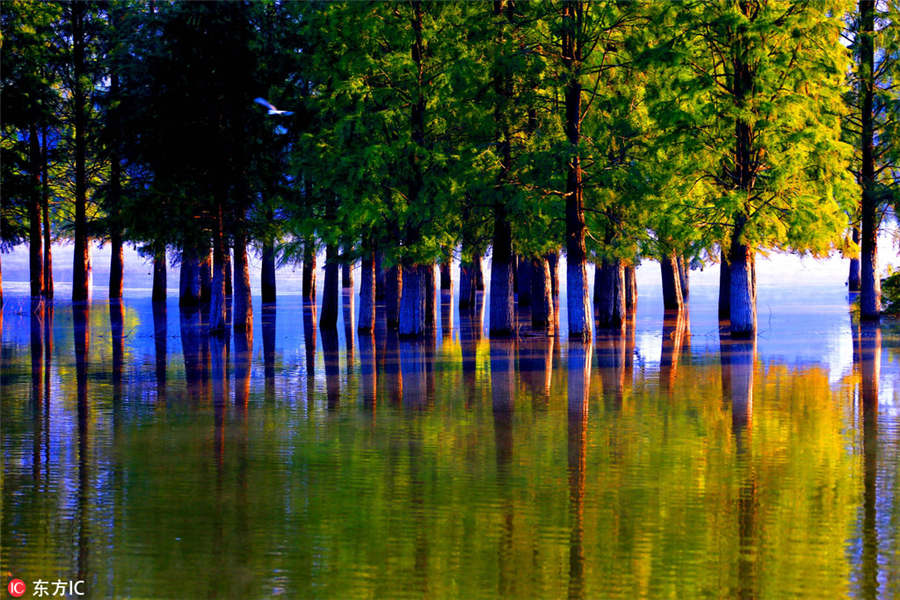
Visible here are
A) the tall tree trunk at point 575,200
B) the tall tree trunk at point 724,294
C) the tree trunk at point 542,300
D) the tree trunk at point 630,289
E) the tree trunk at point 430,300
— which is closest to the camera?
the tall tree trunk at point 575,200

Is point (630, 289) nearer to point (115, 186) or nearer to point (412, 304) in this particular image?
point (412, 304)

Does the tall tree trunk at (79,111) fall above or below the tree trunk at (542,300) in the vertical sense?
above

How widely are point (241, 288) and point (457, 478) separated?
28993 mm

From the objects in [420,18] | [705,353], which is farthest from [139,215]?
[705,353]

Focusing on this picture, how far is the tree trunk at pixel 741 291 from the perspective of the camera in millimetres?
36812

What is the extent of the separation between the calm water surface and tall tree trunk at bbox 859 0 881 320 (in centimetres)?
1443

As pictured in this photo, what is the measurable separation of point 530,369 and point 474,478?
13.8m

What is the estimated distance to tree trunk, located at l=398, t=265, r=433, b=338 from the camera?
37781 millimetres

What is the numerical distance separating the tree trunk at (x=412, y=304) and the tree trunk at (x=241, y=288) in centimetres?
693

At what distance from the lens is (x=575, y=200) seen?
36688mm

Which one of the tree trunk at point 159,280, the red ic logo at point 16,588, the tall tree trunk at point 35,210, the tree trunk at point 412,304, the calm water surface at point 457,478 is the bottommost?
the red ic logo at point 16,588

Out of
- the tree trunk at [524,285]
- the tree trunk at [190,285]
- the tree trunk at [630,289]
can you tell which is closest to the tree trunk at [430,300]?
the tree trunk at [524,285]

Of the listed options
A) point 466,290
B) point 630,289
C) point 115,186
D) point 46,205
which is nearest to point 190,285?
point 46,205

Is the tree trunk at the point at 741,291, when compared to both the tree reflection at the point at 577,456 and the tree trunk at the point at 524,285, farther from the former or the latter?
the tree trunk at the point at 524,285
